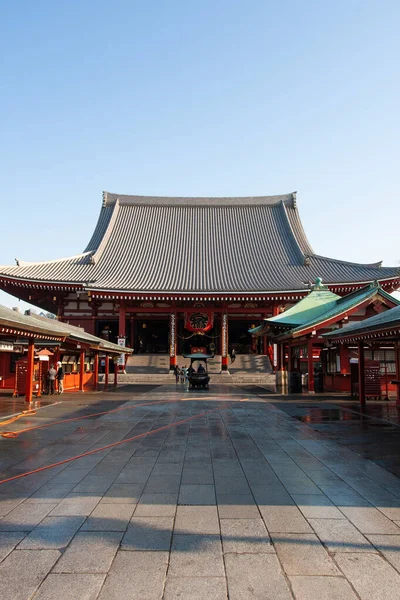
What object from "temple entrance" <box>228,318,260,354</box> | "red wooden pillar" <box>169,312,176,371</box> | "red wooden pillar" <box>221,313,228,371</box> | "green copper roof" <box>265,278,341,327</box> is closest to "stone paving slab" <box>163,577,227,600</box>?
"green copper roof" <box>265,278,341,327</box>

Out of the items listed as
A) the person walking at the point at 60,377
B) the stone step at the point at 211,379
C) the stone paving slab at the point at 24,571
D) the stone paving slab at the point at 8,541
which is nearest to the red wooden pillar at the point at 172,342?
the stone step at the point at 211,379

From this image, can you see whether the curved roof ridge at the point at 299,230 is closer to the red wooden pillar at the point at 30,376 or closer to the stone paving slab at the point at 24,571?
the red wooden pillar at the point at 30,376

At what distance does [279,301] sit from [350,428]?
943 inches

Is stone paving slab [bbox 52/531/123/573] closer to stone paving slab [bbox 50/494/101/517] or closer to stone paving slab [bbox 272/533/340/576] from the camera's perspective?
stone paving slab [bbox 50/494/101/517]

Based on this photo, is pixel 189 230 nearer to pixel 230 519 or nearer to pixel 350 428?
pixel 350 428

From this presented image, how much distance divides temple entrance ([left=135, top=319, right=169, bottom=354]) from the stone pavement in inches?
1169

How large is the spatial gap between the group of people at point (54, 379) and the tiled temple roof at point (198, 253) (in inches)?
485

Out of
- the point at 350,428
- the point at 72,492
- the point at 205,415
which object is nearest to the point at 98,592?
the point at 72,492

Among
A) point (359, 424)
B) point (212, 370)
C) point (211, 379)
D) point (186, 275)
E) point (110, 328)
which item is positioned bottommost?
point (211, 379)

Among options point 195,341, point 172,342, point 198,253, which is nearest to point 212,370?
point 172,342

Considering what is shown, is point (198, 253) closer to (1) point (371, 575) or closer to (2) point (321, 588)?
(1) point (371, 575)

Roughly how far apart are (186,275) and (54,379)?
1789 cm

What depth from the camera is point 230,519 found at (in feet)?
14.7

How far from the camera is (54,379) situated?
19.0 meters
